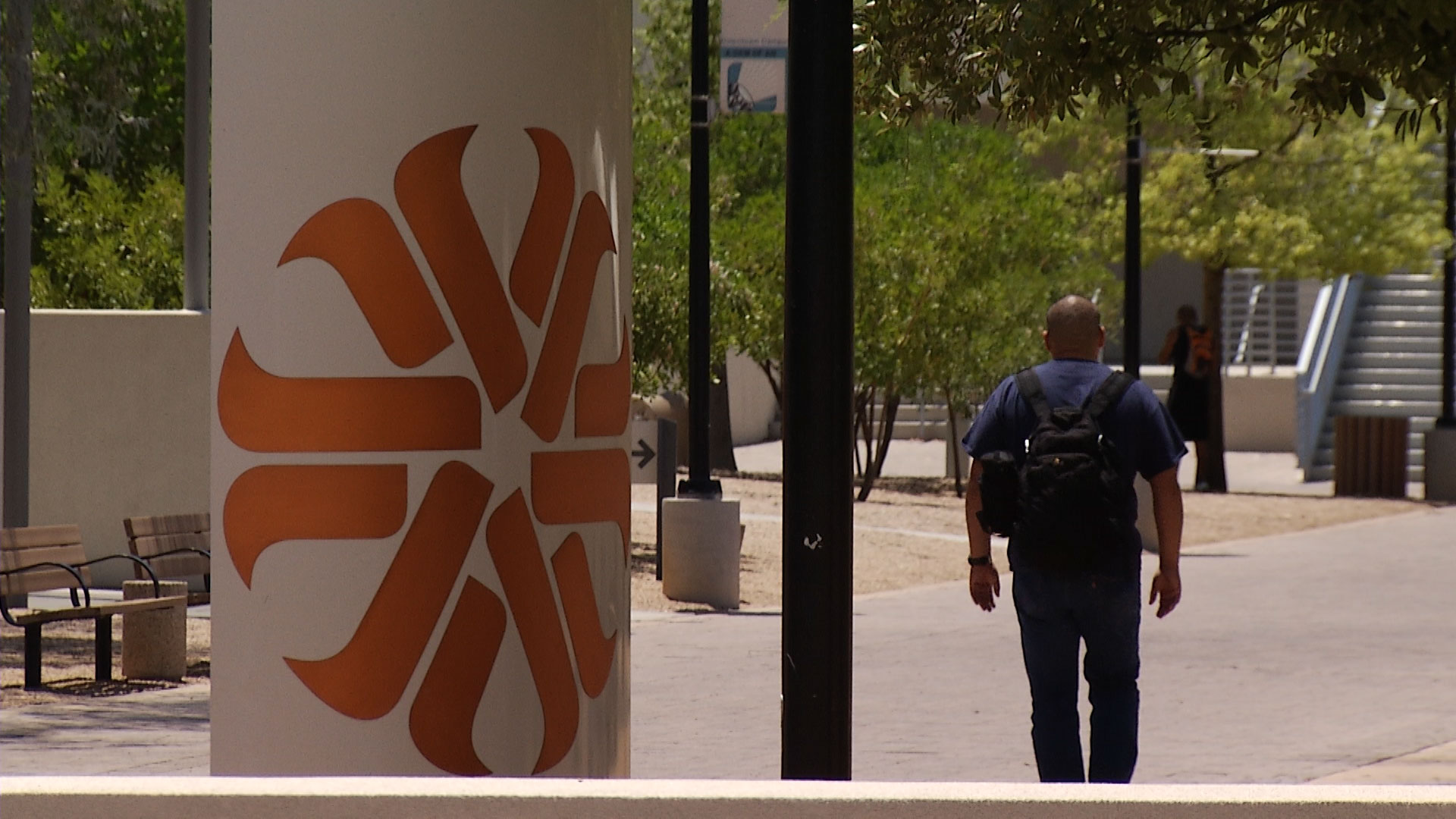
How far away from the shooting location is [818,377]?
182 inches

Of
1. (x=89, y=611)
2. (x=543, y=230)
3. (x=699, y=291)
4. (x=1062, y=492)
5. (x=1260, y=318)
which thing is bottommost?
(x=89, y=611)

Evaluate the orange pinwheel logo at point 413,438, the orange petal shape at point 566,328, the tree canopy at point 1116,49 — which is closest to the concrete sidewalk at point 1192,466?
the tree canopy at point 1116,49

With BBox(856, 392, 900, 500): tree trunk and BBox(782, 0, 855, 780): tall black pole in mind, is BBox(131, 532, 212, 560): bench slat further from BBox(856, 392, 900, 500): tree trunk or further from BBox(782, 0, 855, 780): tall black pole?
BBox(856, 392, 900, 500): tree trunk

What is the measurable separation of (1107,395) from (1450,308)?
1934 cm

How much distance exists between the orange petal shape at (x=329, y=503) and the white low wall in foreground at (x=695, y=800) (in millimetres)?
1346

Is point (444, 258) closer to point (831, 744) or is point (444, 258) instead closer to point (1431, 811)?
point (831, 744)

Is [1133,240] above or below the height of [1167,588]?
above

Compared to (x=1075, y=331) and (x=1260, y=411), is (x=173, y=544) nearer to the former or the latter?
(x=1075, y=331)

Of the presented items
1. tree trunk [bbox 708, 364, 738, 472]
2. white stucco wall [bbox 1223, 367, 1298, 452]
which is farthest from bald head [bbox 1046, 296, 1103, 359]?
white stucco wall [bbox 1223, 367, 1298, 452]

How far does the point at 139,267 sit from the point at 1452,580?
14.8 metres

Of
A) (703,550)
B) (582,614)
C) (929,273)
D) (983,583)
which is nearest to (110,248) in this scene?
(929,273)

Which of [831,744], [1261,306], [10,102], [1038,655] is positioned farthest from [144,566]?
[1261,306]

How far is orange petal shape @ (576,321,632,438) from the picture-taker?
5555 millimetres

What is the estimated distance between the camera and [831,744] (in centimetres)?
468
